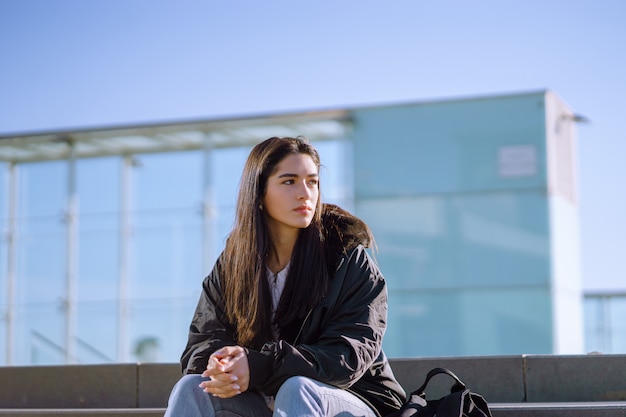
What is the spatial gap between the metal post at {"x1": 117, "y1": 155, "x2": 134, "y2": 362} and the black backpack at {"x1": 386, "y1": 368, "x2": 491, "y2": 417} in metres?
7.72

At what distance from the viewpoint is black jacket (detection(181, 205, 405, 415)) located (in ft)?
12.7

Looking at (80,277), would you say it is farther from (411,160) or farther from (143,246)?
(411,160)

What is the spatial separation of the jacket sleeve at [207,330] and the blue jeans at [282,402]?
0.47 feet

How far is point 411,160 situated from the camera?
36.8ft

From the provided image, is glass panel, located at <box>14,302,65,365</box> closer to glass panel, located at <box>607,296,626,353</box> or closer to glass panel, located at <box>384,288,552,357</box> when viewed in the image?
glass panel, located at <box>384,288,552,357</box>

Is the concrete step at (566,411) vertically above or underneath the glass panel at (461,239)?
underneath

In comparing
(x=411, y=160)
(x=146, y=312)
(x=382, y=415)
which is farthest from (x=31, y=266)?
(x=382, y=415)

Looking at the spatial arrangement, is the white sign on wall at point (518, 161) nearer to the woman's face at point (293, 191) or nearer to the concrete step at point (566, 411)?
the concrete step at point (566, 411)

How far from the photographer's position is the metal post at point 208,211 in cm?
1140

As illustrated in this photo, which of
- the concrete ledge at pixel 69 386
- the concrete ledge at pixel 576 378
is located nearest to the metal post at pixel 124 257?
the concrete ledge at pixel 69 386

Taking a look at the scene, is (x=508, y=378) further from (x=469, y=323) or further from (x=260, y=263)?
(x=469, y=323)

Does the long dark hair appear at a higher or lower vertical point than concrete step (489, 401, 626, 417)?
higher

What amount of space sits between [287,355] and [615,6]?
9466 mm

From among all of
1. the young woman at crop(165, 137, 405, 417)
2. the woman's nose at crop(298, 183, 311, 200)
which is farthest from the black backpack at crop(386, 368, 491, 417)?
the woman's nose at crop(298, 183, 311, 200)
